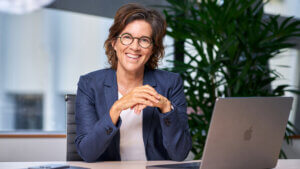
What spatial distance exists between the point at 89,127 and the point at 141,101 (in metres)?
0.31

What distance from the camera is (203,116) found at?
9.46 feet

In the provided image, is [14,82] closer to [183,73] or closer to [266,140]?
[183,73]

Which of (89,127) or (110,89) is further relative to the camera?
(110,89)

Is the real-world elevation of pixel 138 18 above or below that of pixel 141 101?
above

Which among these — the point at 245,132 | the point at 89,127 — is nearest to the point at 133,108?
the point at 89,127

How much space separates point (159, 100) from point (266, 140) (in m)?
0.47

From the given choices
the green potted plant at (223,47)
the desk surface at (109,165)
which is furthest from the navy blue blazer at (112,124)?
the green potted plant at (223,47)

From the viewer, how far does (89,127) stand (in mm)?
1716

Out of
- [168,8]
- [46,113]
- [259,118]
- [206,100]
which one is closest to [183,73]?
[206,100]

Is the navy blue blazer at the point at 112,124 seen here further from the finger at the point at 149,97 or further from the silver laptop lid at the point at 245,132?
the silver laptop lid at the point at 245,132

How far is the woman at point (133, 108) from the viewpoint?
164 cm

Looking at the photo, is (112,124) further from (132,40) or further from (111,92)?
(132,40)

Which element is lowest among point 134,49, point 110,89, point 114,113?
point 114,113

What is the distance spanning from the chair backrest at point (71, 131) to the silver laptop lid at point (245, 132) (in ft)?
2.57
